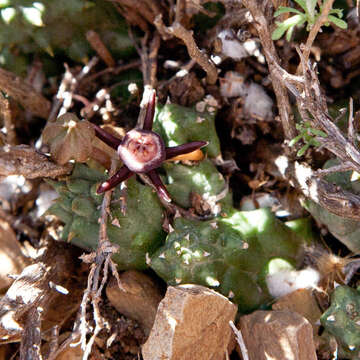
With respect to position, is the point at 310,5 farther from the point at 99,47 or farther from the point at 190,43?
the point at 99,47


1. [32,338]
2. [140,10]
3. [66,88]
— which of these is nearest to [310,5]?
[140,10]

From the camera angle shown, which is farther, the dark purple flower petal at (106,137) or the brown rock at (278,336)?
the dark purple flower petal at (106,137)

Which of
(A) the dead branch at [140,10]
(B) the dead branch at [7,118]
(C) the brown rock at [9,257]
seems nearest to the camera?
(B) the dead branch at [7,118]

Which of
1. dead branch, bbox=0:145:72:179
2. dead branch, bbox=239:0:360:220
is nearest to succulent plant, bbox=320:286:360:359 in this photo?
dead branch, bbox=239:0:360:220

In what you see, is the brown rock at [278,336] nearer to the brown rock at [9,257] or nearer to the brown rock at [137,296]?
the brown rock at [137,296]

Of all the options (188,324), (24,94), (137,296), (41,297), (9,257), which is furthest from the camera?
(24,94)

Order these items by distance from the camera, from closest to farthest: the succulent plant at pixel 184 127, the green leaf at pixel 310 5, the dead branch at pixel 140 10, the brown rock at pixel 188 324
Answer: the green leaf at pixel 310 5 → the brown rock at pixel 188 324 → the succulent plant at pixel 184 127 → the dead branch at pixel 140 10

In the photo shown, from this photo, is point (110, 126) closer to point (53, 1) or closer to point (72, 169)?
point (72, 169)

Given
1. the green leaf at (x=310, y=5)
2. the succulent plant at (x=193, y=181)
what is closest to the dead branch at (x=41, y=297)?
the succulent plant at (x=193, y=181)
